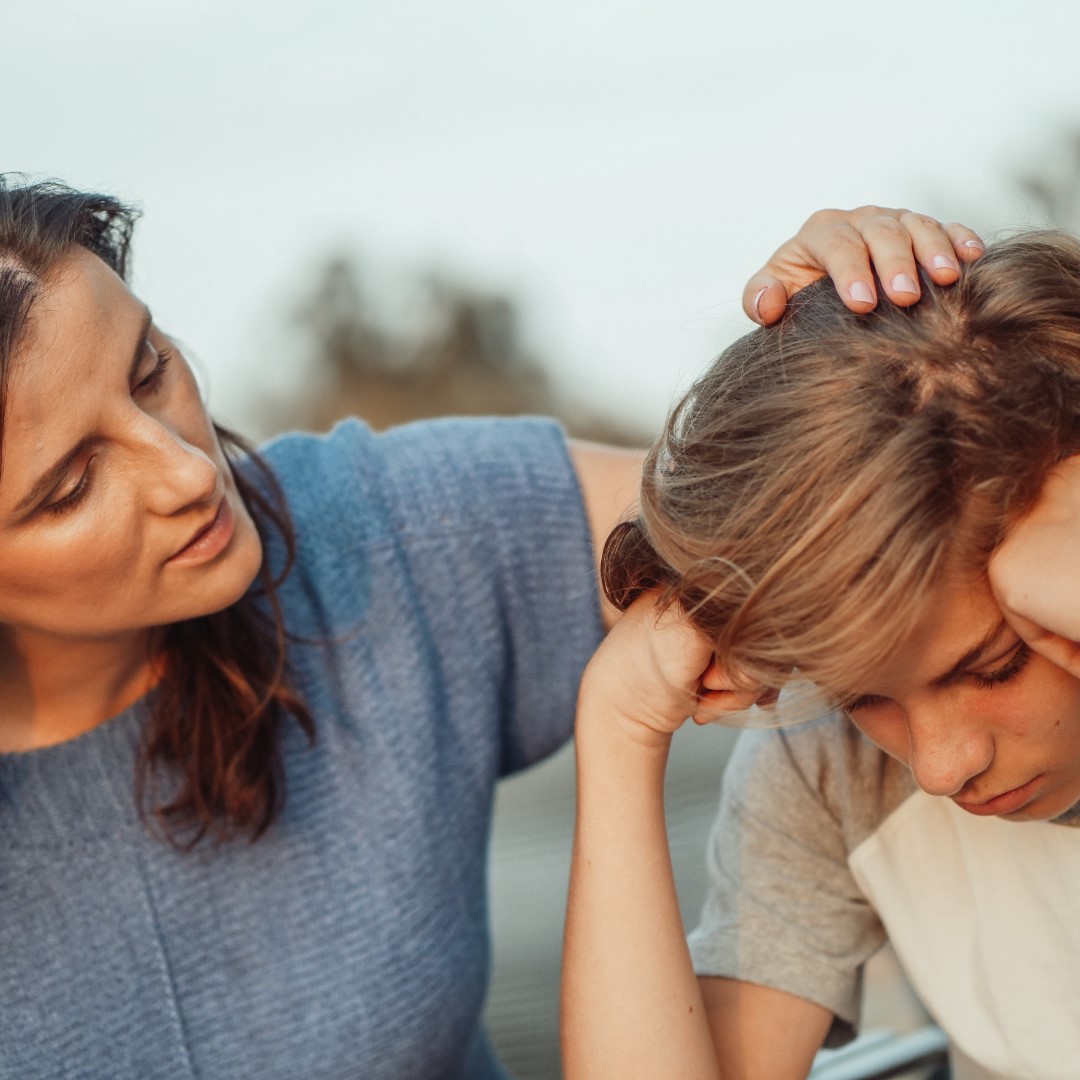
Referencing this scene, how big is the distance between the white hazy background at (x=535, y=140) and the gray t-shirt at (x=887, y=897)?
412 millimetres

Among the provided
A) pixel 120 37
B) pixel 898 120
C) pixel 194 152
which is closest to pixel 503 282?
pixel 120 37

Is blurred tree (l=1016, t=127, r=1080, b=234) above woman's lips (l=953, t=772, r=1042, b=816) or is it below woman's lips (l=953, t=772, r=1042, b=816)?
above

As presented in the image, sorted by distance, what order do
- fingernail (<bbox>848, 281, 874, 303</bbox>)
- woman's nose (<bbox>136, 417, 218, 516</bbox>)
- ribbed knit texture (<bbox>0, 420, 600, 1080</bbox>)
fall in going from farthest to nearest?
ribbed knit texture (<bbox>0, 420, 600, 1080</bbox>), woman's nose (<bbox>136, 417, 218, 516</bbox>), fingernail (<bbox>848, 281, 874, 303</bbox>)

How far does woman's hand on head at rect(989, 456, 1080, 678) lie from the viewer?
2.96 ft

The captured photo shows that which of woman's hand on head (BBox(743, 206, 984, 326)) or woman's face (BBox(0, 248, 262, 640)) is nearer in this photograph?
woman's hand on head (BBox(743, 206, 984, 326))

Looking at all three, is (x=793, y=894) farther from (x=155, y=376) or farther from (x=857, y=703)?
(x=155, y=376)

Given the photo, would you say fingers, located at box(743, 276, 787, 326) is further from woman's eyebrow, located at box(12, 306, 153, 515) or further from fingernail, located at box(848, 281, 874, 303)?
woman's eyebrow, located at box(12, 306, 153, 515)

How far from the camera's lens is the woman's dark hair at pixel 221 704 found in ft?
4.60

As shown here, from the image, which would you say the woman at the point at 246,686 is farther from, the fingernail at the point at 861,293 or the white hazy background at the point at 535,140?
the white hazy background at the point at 535,140

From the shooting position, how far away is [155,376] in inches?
51.2

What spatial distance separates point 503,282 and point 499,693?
5821mm

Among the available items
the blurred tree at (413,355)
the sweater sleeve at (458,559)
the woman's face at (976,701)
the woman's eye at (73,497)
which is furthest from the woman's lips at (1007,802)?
the blurred tree at (413,355)

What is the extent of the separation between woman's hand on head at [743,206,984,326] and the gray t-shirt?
451 mm

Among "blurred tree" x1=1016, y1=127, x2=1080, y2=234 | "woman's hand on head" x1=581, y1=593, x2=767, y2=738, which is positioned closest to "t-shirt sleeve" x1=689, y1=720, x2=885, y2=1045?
"woman's hand on head" x1=581, y1=593, x2=767, y2=738
